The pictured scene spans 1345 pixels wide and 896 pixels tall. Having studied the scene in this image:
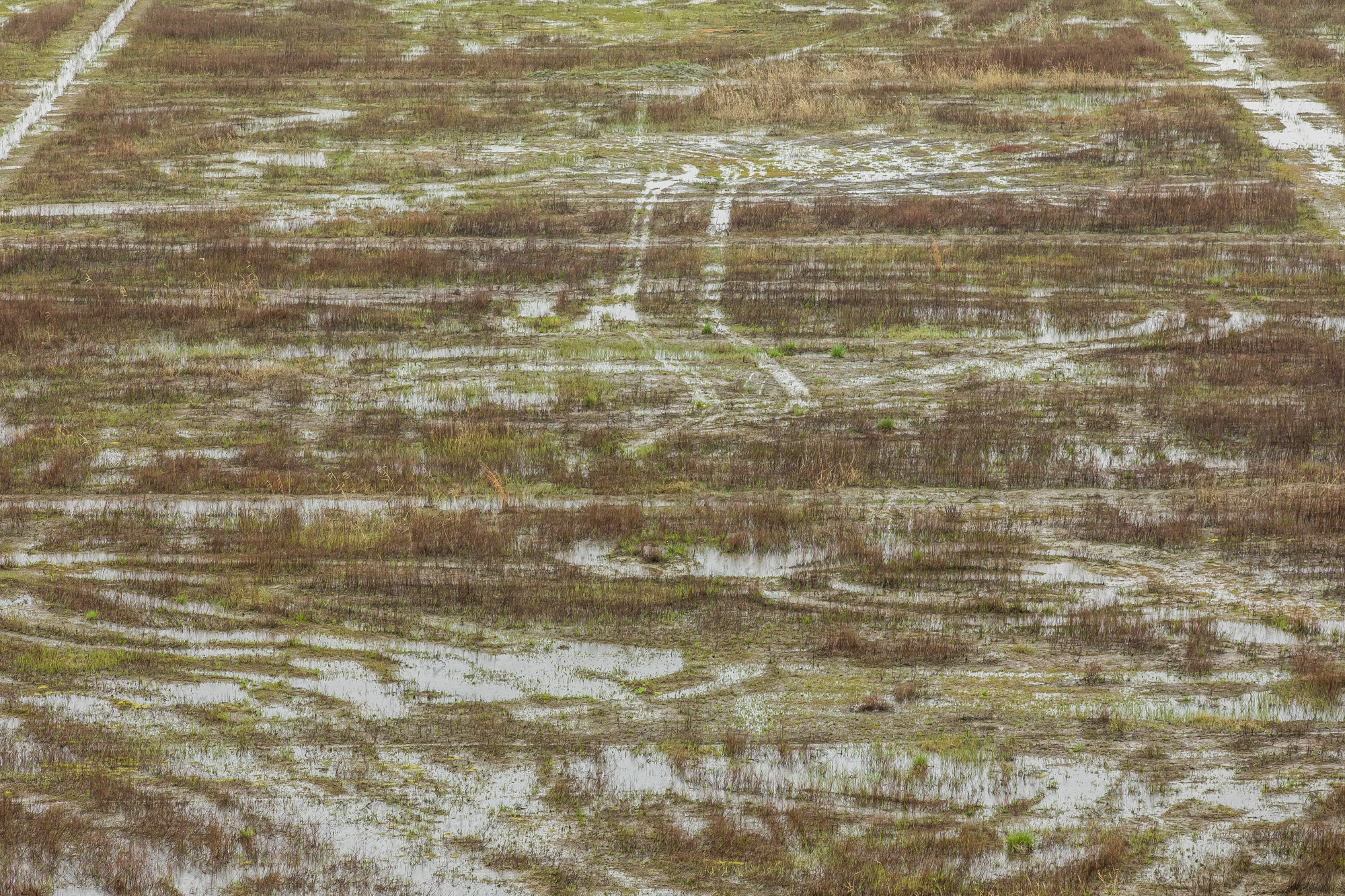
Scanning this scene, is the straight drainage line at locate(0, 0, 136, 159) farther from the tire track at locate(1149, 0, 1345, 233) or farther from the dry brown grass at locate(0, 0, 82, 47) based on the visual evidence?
the tire track at locate(1149, 0, 1345, 233)

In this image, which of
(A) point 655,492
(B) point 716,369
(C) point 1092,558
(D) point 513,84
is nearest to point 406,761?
(A) point 655,492

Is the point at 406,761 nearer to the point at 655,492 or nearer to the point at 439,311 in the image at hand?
the point at 655,492

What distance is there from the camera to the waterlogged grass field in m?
11.9

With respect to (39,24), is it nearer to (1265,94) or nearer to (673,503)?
(673,503)

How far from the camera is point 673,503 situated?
18047mm

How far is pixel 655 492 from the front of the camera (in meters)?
18.4

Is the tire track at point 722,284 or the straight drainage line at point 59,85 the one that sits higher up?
the straight drainage line at point 59,85

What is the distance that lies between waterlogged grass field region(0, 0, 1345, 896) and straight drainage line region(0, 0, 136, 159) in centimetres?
125

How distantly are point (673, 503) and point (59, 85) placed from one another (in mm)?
33292

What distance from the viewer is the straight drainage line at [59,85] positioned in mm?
36781

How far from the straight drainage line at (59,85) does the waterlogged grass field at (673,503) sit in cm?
125

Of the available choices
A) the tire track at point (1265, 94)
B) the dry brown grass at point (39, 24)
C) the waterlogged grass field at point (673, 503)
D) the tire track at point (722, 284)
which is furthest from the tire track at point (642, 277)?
the dry brown grass at point (39, 24)

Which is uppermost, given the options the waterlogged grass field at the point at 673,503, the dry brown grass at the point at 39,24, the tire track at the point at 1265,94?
the dry brown grass at the point at 39,24

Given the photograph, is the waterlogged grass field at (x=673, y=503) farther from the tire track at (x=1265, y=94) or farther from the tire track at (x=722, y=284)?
the tire track at (x=1265, y=94)
